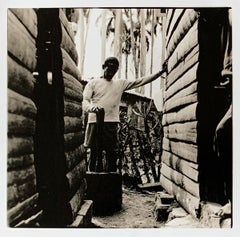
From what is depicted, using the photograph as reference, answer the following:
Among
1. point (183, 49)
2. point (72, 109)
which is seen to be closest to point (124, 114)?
point (72, 109)

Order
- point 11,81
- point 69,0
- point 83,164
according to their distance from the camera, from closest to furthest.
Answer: point 11,81 → point 69,0 → point 83,164

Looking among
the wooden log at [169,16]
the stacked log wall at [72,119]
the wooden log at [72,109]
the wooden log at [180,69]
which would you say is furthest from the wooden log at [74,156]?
the wooden log at [169,16]

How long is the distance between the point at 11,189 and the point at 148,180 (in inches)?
18.8

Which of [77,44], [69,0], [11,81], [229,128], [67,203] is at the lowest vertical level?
[67,203]

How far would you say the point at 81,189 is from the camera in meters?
1.36

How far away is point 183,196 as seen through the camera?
136 centimetres

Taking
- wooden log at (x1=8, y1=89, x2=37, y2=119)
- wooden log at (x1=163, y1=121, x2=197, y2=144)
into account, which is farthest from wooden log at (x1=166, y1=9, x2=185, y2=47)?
wooden log at (x1=8, y1=89, x2=37, y2=119)

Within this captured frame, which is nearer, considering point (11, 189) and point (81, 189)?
point (11, 189)

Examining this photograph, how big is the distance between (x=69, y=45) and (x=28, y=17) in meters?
0.20

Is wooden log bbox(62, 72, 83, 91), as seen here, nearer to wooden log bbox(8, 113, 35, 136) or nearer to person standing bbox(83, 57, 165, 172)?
person standing bbox(83, 57, 165, 172)

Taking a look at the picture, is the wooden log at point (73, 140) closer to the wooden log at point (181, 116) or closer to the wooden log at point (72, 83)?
the wooden log at point (72, 83)

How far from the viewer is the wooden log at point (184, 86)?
1.24m

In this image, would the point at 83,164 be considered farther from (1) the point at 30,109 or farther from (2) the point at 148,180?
(1) the point at 30,109

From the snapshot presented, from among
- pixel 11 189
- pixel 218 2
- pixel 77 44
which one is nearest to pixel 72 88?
pixel 77 44
